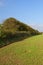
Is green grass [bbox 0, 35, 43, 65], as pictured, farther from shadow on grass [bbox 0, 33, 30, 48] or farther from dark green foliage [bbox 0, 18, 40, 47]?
dark green foliage [bbox 0, 18, 40, 47]

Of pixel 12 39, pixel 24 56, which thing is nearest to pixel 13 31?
pixel 12 39

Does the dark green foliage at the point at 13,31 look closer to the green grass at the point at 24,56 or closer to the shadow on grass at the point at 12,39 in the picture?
the shadow on grass at the point at 12,39

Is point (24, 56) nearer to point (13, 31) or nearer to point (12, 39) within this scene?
point (12, 39)

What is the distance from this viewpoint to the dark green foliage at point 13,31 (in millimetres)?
20469

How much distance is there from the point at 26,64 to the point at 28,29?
43.3ft

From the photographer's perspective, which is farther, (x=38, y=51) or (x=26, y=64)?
(x=38, y=51)

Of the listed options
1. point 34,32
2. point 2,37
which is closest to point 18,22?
point 34,32

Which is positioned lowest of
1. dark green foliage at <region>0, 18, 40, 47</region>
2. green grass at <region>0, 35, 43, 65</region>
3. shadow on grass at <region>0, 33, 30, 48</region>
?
green grass at <region>0, 35, 43, 65</region>

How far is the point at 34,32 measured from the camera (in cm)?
2466

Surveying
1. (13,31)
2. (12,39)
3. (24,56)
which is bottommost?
(24,56)

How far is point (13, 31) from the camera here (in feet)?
72.5

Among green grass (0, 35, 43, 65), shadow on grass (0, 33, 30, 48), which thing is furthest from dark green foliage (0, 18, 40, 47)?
green grass (0, 35, 43, 65)

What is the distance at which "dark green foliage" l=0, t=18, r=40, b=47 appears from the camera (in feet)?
67.2

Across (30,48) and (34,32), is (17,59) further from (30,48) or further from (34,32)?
(34,32)
